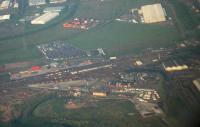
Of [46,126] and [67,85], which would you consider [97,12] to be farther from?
[46,126]

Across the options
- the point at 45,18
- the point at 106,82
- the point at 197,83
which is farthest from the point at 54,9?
the point at 197,83

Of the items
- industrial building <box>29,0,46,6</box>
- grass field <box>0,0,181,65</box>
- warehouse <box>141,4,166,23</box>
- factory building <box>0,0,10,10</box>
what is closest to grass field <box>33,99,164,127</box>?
grass field <box>0,0,181,65</box>

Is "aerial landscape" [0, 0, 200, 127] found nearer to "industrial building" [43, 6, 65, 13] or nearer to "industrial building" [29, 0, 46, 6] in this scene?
"industrial building" [43, 6, 65, 13]

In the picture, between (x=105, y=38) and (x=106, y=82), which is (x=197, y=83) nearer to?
(x=106, y=82)

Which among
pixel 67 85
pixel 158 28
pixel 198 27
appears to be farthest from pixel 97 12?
pixel 67 85

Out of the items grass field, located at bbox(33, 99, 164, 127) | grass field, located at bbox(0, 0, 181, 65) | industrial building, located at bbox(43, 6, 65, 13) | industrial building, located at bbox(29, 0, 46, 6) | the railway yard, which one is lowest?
grass field, located at bbox(33, 99, 164, 127)


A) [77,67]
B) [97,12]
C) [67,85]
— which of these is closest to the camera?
[67,85]

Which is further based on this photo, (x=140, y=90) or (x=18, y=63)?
(x=18, y=63)

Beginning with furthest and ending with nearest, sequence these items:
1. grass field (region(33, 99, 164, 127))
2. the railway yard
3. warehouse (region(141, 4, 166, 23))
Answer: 1. warehouse (region(141, 4, 166, 23))
2. the railway yard
3. grass field (region(33, 99, 164, 127))
